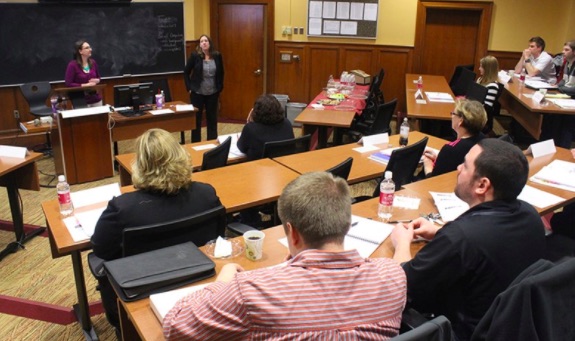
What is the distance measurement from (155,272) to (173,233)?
0.46 meters

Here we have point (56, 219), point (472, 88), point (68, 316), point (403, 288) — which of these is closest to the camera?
point (403, 288)

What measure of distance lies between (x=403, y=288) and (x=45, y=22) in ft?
21.8

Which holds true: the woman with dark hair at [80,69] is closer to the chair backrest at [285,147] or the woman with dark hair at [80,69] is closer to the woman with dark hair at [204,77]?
the woman with dark hair at [204,77]

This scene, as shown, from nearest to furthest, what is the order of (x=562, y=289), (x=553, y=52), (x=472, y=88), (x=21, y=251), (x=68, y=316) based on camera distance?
(x=562, y=289)
(x=68, y=316)
(x=21, y=251)
(x=472, y=88)
(x=553, y=52)

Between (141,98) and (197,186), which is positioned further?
(141,98)

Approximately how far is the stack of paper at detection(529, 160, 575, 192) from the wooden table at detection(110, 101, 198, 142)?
4.15 meters

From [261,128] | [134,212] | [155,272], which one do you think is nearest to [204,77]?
[261,128]

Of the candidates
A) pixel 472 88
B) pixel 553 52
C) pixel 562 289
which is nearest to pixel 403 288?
pixel 562 289

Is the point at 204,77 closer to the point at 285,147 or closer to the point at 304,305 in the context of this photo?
the point at 285,147

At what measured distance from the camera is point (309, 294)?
4.45 feet

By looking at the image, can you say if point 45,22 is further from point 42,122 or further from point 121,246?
point 121,246

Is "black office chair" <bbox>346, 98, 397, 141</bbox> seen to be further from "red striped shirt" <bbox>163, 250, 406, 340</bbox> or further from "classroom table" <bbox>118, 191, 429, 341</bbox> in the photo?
"red striped shirt" <bbox>163, 250, 406, 340</bbox>

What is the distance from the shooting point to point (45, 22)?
6648 millimetres

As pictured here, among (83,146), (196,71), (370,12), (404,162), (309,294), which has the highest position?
(370,12)
